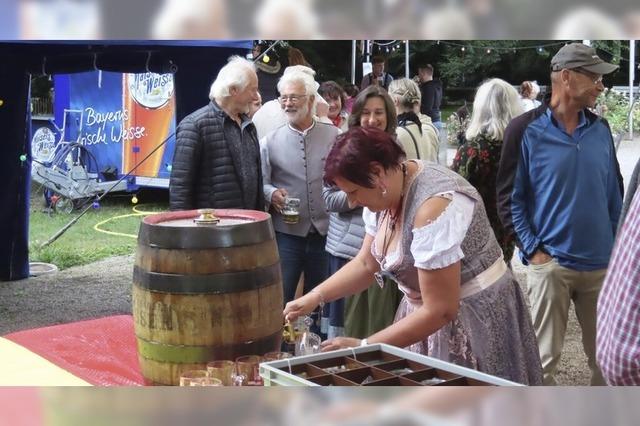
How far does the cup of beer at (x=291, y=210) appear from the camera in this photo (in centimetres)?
332

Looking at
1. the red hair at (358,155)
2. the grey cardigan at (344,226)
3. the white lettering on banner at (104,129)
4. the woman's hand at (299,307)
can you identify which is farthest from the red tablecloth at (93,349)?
the white lettering on banner at (104,129)

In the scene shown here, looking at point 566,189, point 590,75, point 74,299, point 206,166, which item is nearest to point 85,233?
point 74,299

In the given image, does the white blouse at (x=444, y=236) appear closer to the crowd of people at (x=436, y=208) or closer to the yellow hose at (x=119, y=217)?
the crowd of people at (x=436, y=208)

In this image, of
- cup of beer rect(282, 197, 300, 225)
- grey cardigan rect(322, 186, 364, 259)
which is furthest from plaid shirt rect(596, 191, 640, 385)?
cup of beer rect(282, 197, 300, 225)

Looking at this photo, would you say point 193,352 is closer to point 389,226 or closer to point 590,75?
point 389,226

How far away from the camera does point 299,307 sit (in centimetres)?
189

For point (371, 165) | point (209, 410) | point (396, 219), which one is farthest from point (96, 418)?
point (396, 219)

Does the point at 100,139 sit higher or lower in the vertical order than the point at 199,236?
higher

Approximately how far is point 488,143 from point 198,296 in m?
2.36

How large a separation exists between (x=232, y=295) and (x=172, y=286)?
0.11m

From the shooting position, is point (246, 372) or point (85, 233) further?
point (85, 233)

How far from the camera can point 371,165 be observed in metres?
1.69

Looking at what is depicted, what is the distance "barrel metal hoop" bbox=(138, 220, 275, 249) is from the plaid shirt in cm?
71

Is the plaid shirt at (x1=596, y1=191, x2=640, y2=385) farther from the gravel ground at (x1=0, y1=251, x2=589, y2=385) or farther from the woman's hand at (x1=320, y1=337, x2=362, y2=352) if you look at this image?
the gravel ground at (x1=0, y1=251, x2=589, y2=385)
